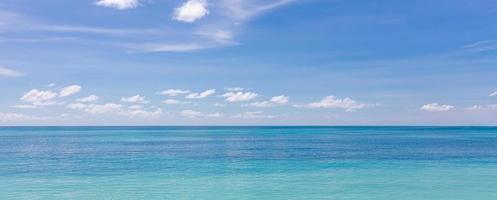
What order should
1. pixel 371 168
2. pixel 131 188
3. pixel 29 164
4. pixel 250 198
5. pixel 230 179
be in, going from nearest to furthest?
pixel 250 198 → pixel 131 188 → pixel 230 179 → pixel 371 168 → pixel 29 164

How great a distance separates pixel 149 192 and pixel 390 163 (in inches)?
959

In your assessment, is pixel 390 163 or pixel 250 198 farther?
pixel 390 163

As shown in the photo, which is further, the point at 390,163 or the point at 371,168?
the point at 390,163

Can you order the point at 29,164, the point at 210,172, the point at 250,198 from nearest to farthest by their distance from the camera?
the point at 250,198 < the point at 210,172 < the point at 29,164

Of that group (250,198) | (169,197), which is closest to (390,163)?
(250,198)

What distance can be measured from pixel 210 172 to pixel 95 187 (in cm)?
961

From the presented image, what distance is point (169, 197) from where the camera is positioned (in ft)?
81.6

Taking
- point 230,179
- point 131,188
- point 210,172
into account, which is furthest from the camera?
point 210,172

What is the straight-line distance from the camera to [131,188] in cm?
2752

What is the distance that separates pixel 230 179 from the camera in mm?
30906

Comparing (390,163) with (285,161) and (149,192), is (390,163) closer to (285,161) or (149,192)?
(285,161)

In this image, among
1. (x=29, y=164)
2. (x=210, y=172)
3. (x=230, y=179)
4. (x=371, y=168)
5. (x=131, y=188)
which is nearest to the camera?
(x=131, y=188)

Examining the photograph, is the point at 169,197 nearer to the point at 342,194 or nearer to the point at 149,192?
the point at 149,192

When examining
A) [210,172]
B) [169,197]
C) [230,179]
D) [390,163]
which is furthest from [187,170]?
[390,163]
